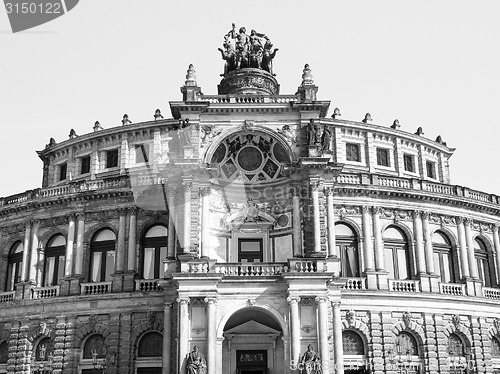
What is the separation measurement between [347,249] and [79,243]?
59.6ft

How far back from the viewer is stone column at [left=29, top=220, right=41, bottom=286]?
44250 mm

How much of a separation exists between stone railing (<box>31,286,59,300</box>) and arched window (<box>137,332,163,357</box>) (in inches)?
280

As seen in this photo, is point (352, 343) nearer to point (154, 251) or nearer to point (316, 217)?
point (316, 217)

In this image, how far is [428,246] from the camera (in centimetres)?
4425

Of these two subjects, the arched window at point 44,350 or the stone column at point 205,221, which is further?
the arched window at point 44,350

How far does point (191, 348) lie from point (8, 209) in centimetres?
2029

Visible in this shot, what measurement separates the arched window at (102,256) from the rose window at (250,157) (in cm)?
982

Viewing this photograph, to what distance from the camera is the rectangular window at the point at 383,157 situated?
5188 cm

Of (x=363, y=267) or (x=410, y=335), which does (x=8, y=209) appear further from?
(x=410, y=335)

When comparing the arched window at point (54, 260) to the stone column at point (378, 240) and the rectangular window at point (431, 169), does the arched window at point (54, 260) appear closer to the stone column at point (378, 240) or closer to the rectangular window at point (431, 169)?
the stone column at point (378, 240)

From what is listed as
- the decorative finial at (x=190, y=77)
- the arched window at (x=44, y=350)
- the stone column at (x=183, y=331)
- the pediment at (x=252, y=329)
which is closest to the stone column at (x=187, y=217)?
the stone column at (x=183, y=331)

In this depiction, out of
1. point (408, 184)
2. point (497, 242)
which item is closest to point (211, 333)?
point (408, 184)

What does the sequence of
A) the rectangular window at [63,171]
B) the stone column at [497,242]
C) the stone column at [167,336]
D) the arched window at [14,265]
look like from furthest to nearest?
1. the rectangular window at [63,171]
2. the stone column at [497,242]
3. the arched window at [14,265]
4. the stone column at [167,336]

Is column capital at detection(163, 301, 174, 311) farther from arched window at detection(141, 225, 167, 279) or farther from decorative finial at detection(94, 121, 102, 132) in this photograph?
decorative finial at detection(94, 121, 102, 132)
